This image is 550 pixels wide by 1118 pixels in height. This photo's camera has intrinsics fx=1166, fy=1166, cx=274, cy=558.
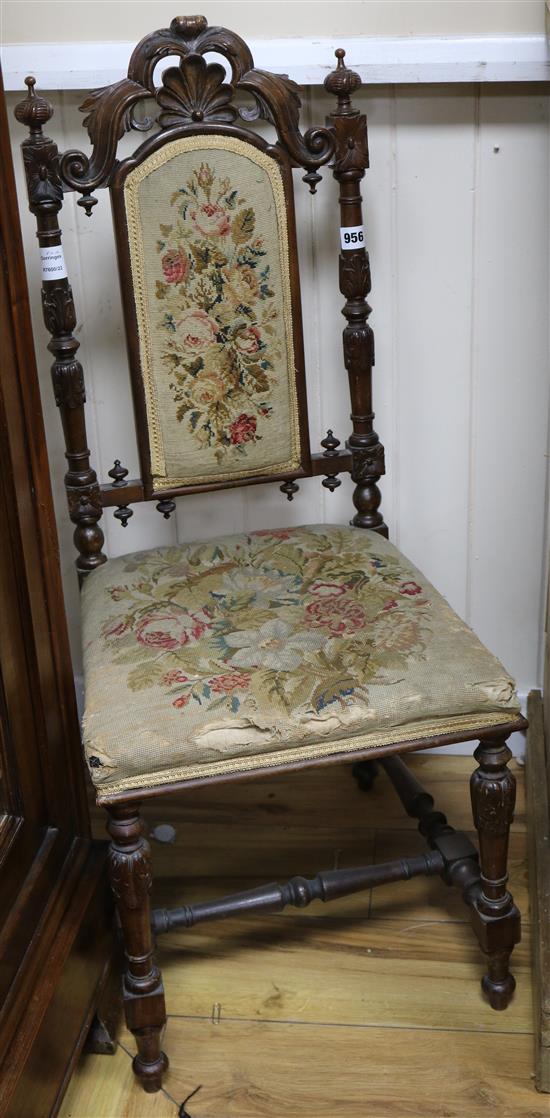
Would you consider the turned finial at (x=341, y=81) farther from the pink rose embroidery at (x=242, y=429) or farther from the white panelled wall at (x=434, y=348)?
the pink rose embroidery at (x=242, y=429)

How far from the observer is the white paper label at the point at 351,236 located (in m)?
1.58

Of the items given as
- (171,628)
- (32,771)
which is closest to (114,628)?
(171,628)

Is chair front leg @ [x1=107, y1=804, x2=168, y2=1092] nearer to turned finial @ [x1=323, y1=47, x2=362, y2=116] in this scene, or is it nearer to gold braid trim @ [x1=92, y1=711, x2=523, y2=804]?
gold braid trim @ [x1=92, y1=711, x2=523, y2=804]

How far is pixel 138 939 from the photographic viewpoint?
1.37 m

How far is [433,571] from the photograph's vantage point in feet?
6.42

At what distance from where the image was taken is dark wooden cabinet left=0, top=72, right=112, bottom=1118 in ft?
4.07

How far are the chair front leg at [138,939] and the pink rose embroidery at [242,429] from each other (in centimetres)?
54

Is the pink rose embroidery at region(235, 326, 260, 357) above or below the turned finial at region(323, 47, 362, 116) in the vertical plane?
below

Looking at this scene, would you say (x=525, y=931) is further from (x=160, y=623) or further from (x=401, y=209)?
(x=401, y=209)

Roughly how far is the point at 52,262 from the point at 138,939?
0.84 metres

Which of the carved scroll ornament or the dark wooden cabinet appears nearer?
the dark wooden cabinet

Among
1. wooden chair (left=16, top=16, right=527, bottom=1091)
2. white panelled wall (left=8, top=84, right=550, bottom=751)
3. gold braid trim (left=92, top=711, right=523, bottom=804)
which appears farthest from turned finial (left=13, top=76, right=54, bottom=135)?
gold braid trim (left=92, top=711, right=523, bottom=804)

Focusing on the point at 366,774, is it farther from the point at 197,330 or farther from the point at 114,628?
the point at 197,330

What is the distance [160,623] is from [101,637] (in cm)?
8
